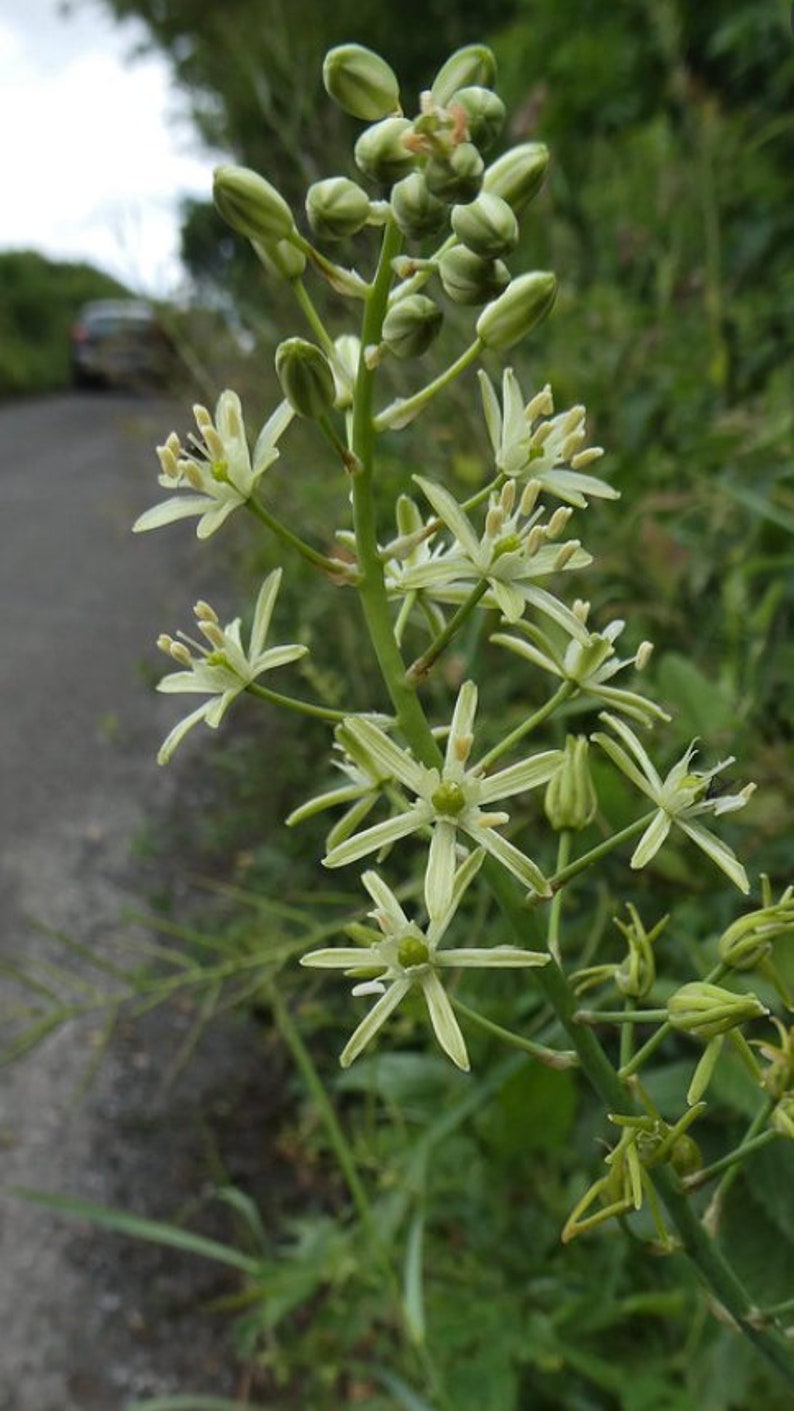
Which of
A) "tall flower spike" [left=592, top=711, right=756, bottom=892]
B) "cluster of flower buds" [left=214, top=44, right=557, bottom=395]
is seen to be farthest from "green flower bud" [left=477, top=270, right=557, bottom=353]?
"tall flower spike" [left=592, top=711, right=756, bottom=892]

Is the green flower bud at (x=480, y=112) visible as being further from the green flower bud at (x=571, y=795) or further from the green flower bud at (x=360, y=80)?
the green flower bud at (x=571, y=795)

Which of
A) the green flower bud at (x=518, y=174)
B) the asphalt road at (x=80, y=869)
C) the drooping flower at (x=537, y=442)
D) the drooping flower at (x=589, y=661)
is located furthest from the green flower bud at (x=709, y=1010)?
the asphalt road at (x=80, y=869)

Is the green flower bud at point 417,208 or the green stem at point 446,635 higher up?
the green flower bud at point 417,208

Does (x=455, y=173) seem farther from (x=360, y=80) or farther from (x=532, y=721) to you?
(x=532, y=721)

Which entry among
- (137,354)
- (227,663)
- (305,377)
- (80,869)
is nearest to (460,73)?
(305,377)

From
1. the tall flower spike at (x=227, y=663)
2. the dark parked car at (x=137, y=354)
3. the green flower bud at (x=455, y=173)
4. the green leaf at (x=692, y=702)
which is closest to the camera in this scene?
the green flower bud at (x=455, y=173)

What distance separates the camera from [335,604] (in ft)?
9.73

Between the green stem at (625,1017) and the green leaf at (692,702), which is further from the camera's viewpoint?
the green leaf at (692,702)

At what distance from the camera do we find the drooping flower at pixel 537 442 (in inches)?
42.0

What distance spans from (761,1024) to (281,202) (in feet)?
4.13

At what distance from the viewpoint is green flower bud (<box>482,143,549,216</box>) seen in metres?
1.03

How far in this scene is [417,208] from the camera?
3.16 ft

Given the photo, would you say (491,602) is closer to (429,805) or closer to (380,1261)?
(429,805)

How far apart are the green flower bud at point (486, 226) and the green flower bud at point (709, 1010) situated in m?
0.55
